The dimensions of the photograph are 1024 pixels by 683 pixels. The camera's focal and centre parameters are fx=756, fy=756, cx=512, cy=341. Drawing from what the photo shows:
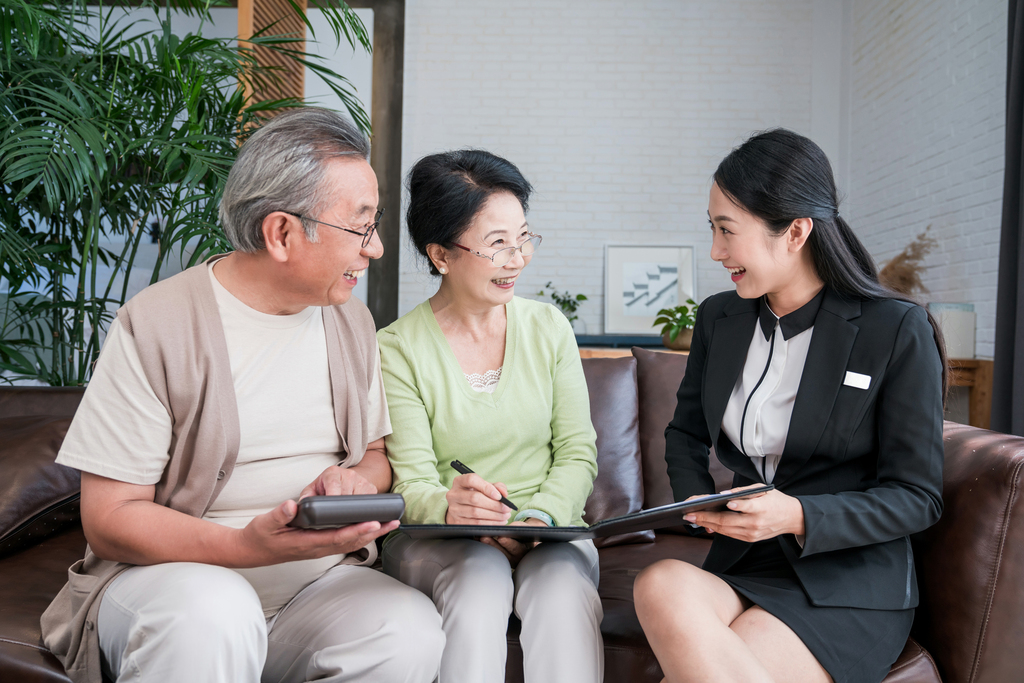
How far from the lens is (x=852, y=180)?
5480 millimetres

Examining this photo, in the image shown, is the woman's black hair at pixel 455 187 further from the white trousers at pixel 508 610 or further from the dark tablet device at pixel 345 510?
the dark tablet device at pixel 345 510

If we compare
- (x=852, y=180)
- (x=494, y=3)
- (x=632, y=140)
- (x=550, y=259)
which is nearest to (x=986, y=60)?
(x=852, y=180)

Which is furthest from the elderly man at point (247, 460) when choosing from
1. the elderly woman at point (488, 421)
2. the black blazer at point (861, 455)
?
the black blazer at point (861, 455)

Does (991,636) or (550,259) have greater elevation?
(550,259)

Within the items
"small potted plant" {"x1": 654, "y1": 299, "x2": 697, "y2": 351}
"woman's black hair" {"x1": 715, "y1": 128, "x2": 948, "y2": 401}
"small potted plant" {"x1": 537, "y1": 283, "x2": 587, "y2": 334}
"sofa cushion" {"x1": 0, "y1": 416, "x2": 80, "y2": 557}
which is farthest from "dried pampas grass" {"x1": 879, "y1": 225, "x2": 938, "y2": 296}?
"sofa cushion" {"x1": 0, "y1": 416, "x2": 80, "y2": 557}

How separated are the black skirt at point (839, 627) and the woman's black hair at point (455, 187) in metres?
0.91

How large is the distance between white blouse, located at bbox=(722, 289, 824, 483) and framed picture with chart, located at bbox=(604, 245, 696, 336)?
162 inches

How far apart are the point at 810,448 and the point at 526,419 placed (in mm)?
578

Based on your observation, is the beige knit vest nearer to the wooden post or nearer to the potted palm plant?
the potted palm plant

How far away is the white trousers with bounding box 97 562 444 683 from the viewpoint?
1.05m

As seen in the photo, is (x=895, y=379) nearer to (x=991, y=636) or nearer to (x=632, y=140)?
(x=991, y=636)

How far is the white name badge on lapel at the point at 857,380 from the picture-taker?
4.39ft

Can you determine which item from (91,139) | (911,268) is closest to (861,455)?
(91,139)

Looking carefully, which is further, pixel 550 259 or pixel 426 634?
pixel 550 259
